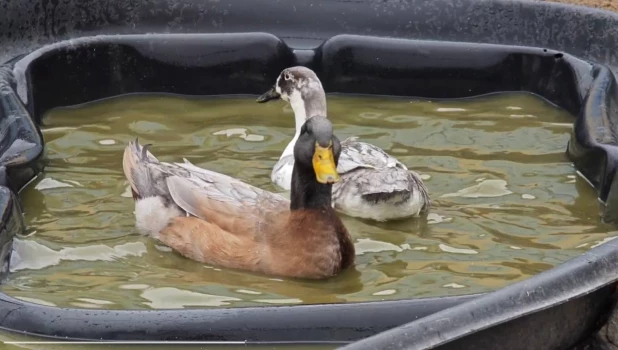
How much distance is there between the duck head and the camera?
739 centimetres

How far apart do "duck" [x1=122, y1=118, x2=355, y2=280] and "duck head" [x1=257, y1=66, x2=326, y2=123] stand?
153 centimetres

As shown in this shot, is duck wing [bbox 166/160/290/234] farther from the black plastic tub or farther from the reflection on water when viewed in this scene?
the black plastic tub

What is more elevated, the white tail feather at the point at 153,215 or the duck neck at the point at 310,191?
the duck neck at the point at 310,191

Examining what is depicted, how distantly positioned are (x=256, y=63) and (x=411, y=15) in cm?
120

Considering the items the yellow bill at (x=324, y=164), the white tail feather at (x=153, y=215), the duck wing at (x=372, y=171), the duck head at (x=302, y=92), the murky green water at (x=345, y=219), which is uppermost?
the yellow bill at (x=324, y=164)

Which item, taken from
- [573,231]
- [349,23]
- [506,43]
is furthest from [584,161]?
[349,23]

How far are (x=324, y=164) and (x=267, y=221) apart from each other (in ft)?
1.35

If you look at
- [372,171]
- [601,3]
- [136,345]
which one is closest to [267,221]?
[372,171]

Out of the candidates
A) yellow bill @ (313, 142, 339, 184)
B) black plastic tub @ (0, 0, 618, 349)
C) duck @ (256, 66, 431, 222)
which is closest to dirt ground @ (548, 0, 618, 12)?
black plastic tub @ (0, 0, 618, 349)

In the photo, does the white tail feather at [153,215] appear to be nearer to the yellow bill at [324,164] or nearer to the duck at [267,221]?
the duck at [267,221]

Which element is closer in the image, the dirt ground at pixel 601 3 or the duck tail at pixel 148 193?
the duck tail at pixel 148 193

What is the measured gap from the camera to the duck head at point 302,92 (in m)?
7.39

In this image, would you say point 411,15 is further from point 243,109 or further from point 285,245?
point 285,245

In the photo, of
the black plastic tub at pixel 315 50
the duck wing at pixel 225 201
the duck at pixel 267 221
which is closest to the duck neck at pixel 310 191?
the duck at pixel 267 221
